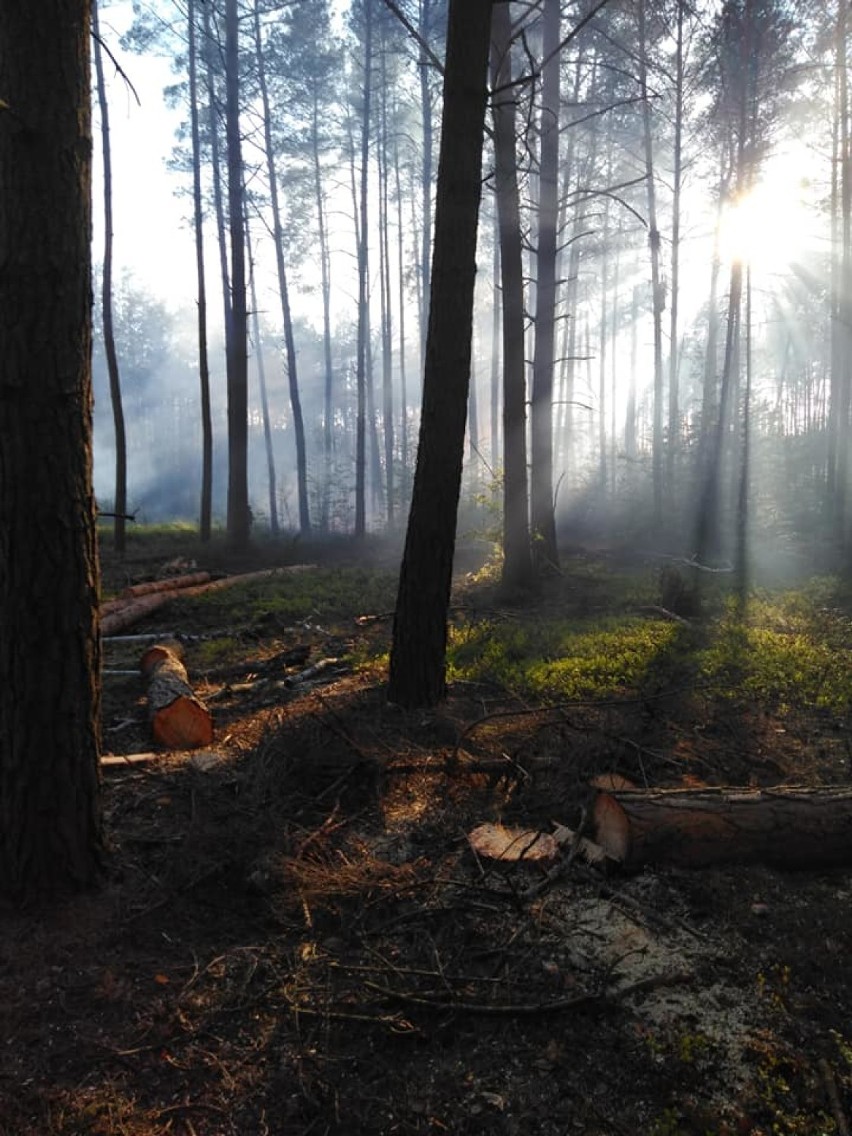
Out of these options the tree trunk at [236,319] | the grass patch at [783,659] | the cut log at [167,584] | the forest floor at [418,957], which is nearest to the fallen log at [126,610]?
the cut log at [167,584]

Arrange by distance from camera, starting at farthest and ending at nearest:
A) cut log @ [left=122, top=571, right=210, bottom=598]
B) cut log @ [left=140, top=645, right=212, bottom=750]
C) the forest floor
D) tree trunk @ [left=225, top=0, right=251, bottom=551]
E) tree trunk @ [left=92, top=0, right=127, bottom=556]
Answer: tree trunk @ [left=225, top=0, right=251, bottom=551] → tree trunk @ [left=92, top=0, right=127, bottom=556] → cut log @ [left=122, top=571, right=210, bottom=598] → cut log @ [left=140, top=645, right=212, bottom=750] → the forest floor

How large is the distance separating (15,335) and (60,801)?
1.98 metres

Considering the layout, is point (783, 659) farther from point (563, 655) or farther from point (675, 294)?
point (675, 294)

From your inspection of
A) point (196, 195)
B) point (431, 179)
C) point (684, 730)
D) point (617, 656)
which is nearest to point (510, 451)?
point (617, 656)

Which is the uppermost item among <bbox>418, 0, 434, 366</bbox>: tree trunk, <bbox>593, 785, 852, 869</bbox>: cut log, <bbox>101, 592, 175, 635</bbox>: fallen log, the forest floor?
<bbox>418, 0, 434, 366</bbox>: tree trunk

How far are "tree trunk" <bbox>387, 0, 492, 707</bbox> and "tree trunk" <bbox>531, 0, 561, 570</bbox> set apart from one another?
22.5ft

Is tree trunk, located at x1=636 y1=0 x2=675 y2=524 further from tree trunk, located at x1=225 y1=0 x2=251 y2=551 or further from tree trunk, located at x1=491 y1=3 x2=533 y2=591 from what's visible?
tree trunk, located at x1=491 y1=3 x2=533 y2=591

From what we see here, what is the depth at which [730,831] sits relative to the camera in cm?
348

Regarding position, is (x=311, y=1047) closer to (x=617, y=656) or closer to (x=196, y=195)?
(x=617, y=656)

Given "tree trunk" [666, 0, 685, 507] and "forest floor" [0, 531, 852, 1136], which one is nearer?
"forest floor" [0, 531, 852, 1136]

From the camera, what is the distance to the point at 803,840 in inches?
136

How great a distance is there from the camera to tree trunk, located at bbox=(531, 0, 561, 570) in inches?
496

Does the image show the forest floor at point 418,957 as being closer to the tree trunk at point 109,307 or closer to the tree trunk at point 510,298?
the tree trunk at point 510,298

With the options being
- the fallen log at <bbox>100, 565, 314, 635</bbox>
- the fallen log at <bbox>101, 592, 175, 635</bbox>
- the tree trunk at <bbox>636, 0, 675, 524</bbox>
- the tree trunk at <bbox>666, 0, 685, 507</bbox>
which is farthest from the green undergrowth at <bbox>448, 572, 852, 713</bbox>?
the tree trunk at <bbox>666, 0, 685, 507</bbox>
